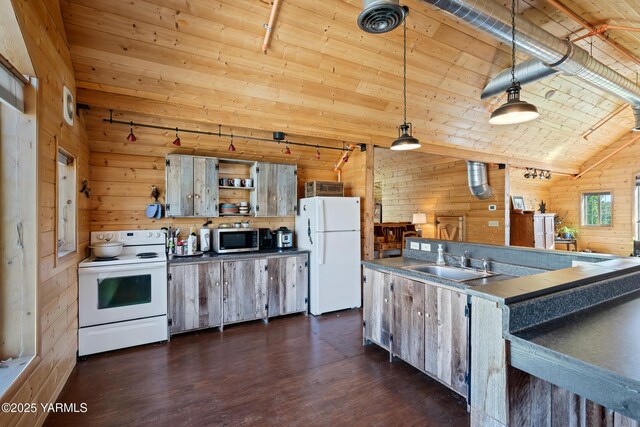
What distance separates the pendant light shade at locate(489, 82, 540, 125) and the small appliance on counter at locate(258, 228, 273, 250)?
3159 millimetres

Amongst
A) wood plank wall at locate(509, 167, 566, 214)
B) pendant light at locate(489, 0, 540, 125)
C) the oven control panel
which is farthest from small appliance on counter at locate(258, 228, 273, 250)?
wood plank wall at locate(509, 167, 566, 214)

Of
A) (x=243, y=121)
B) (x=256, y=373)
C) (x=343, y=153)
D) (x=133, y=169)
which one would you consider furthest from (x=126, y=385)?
(x=343, y=153)

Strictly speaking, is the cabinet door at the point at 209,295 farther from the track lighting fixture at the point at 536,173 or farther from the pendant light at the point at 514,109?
the track lighting fixture at the point at 536,173

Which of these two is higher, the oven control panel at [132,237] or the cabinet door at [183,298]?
the oven control panel at [132,237]

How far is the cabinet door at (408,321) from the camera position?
255 cm

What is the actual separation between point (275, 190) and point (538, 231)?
6.15 m

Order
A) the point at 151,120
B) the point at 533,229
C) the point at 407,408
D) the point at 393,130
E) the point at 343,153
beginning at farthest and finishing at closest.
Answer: the point at 533,229 → the point at 343,153 → the point at 393,130 → the point at 151,120 → the point at 407,408

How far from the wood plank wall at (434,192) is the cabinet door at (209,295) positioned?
4.90 metres

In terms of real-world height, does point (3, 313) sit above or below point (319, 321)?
above

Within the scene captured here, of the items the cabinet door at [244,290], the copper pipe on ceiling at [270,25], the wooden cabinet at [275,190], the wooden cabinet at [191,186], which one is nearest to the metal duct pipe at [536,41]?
the copper pipe on ceiling at [270,25]

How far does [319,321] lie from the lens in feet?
13.3

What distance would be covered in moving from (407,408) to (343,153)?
3.68 m

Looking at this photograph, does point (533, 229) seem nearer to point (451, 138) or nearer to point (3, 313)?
point (451, 138)

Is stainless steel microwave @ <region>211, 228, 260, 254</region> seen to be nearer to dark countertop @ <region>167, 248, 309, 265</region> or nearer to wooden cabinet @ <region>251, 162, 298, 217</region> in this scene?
dark countertop @ <region>167, 248, 309, 265</region>
